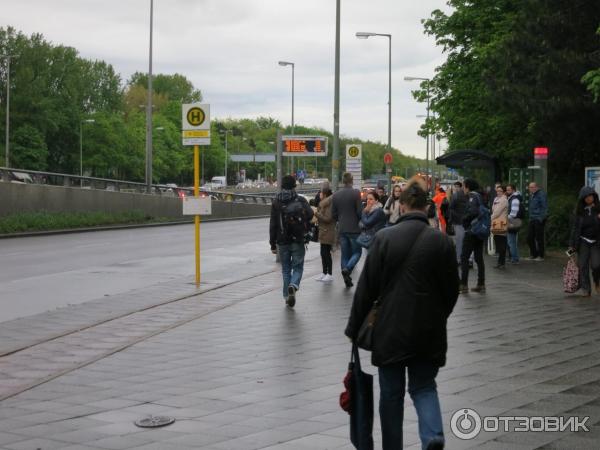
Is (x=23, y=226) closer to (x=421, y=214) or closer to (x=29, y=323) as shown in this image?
(x=29, y=323)

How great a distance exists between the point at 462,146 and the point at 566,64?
1480 cm

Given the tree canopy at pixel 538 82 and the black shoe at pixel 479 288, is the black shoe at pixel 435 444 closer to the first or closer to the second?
the black shoe at pixel 479 288

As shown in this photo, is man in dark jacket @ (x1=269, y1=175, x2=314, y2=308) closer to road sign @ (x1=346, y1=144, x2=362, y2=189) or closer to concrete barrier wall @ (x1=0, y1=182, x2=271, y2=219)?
road sign @ (x1=346, y1=144, x2=362, y2=189)

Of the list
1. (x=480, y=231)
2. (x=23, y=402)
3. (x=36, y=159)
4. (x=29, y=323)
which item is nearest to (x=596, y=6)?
(x=480, y=231)

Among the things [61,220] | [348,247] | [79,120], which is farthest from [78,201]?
[79,120]

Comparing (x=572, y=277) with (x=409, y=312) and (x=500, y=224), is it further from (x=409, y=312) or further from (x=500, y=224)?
(x=409, y=312)

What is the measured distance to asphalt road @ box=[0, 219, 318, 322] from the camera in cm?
1529

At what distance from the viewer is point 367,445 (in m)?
5.08

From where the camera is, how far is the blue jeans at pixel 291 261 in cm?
1319

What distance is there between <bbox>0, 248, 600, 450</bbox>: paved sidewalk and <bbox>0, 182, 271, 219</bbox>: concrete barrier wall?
25057mm

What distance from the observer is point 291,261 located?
1334 cm

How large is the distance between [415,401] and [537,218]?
16.3m

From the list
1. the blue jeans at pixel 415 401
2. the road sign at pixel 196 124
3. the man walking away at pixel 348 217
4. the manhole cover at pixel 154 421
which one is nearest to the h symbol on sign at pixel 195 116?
the road sign at pixel 196 124

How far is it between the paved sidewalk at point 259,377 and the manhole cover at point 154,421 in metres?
0.09
